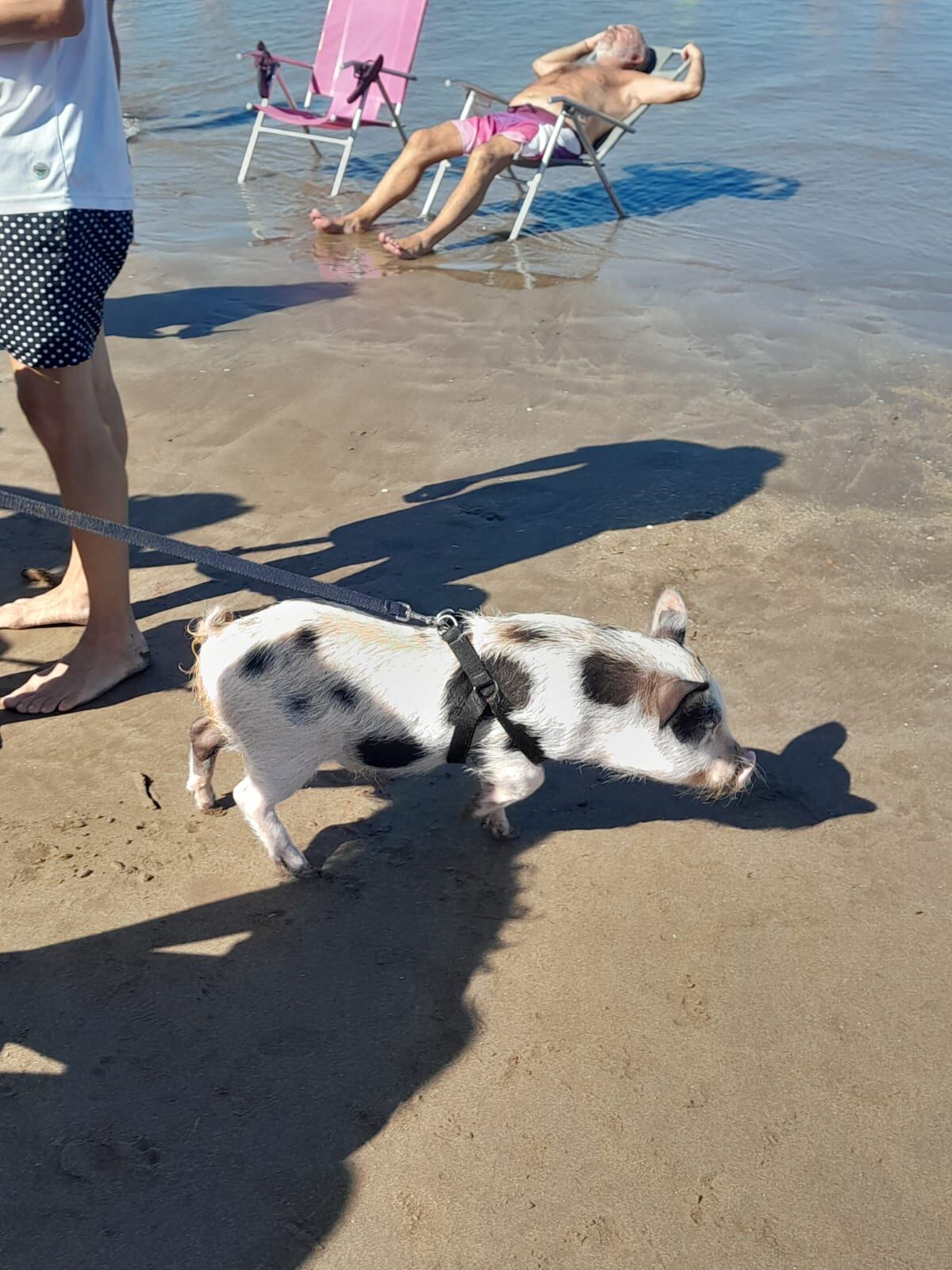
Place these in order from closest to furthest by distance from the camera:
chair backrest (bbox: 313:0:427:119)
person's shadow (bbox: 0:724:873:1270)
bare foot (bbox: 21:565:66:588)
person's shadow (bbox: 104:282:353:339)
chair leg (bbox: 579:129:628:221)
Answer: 1. person's shadow (bbox: 0:724:873:1270)
2. bare foot (bbox: 21:565:66:588)
3. person's shadow (bbox: 104:282:353:339)
4. chair leg (bbox: 579:129:628:221)
5. chair backrest (bbox: 313:0:427:119)

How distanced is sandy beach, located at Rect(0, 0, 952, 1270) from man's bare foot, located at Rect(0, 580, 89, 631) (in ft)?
0.28

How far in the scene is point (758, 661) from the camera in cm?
426

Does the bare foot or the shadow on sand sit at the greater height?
the bare foot

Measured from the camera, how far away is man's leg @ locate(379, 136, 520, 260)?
852cm

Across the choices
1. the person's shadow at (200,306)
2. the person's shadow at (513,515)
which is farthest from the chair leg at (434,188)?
the person's shadow at (513,515)

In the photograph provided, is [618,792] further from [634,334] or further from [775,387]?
[634,334]

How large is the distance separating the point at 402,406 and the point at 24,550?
7.06ft

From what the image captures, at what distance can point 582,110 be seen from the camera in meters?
8.80

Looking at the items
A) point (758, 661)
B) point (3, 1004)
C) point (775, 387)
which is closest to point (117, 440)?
point (3, 1004)

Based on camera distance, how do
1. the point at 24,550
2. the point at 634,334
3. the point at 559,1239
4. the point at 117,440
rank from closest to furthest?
the point at 559,1239 → the point at 117,440 → the point at 24,550 → the point at 634,334

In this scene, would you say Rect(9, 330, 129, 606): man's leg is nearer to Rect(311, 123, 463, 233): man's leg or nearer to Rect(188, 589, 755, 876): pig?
Rect(188, 589, 755, 876): pig

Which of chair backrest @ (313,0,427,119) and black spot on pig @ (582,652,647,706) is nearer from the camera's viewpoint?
black spot on pig @ (582,652,647,706)

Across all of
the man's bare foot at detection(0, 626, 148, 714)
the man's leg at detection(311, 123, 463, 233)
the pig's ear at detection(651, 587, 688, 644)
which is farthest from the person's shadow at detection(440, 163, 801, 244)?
the pig's ear at detection(651, 587, 688, 644)

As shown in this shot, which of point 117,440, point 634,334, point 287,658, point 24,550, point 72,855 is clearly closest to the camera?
point 287,658
